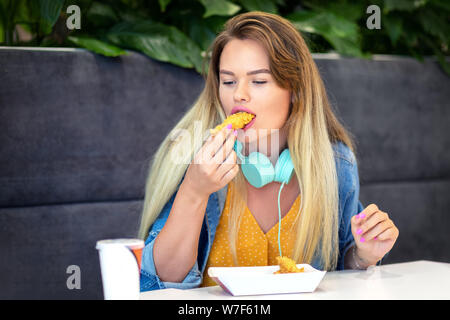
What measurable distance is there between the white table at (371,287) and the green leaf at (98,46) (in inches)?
53.4

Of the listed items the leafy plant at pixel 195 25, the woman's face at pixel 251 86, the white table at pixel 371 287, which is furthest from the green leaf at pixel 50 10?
the white table at pixel 371 287

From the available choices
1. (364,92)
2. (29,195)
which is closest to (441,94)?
(364,92)

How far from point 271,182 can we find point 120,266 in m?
0.88

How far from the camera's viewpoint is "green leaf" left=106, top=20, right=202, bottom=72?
2451 millimetres

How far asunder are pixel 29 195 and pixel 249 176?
1.00 m

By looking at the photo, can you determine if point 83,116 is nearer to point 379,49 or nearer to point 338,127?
point 338,127

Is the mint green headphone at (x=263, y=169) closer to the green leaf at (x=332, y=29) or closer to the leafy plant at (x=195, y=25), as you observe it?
the leafy plant at (x=195, y=25)

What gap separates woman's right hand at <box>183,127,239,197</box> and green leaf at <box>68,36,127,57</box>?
1.07 metres

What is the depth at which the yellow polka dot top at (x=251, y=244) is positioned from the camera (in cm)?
169

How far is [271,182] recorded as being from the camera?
177 cm
